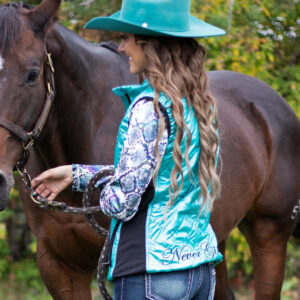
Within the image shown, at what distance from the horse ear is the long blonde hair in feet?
2.34

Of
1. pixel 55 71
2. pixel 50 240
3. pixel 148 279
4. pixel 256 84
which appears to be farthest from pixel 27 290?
pixel 148 279

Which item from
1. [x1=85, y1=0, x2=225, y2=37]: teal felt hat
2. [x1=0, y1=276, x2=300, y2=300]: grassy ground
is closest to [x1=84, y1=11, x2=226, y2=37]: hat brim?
[x1=85, y1=0, x2=225, y2=37]: teal felt hat

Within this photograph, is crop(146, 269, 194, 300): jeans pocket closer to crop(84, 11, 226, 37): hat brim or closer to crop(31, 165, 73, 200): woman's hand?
crop(31, 165, 73, 200): woman's hand

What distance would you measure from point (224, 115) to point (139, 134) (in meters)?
1.94

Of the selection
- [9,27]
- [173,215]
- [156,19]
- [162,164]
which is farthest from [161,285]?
[9,27]

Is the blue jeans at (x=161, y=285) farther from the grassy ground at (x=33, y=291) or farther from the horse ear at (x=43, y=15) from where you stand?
the grassy ground at (x=33, y=291)

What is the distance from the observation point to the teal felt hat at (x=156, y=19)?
191 cm

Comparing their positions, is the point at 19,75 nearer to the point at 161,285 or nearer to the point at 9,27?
the point at 9,27

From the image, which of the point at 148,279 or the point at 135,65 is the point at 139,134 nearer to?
the point at 135,65

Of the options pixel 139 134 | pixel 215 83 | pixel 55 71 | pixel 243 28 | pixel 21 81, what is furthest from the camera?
pixel 243 28

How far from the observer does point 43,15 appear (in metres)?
2.50

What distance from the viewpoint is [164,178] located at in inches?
73.9

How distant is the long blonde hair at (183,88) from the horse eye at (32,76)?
2.12 ft

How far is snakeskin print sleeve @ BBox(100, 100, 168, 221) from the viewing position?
1.80 metres
